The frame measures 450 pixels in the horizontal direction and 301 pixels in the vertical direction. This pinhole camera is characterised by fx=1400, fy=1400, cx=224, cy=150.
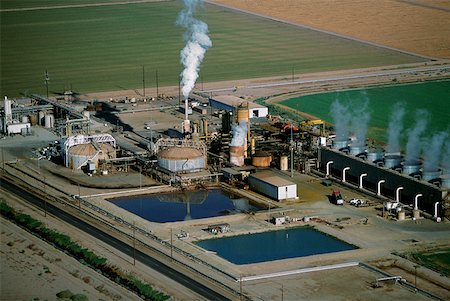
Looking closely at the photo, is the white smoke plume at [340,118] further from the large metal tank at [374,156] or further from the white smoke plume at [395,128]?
the large metal tank at [374,156]

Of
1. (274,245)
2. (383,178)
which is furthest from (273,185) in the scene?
(274,245)

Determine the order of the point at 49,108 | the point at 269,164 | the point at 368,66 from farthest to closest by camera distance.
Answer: the point at 368,66 → the point at 49,108 → the point at 269,164

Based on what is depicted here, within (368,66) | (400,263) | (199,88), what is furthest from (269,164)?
(368,66)

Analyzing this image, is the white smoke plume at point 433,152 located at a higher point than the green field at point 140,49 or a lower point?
higher

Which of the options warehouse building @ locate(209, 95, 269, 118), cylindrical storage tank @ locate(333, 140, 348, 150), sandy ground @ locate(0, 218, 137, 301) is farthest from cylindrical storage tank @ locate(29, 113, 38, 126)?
sandy ground @ locate(0, 218, 137, 301)

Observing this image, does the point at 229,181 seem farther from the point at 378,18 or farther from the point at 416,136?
the point at 378,18

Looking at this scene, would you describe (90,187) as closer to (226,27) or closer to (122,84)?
(122,84)

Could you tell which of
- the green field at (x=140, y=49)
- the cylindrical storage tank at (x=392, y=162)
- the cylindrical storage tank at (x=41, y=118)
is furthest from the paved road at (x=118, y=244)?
the green field at (x=140, y=49)

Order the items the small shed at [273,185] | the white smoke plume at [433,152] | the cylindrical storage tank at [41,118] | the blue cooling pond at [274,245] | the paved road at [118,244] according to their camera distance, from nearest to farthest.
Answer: the paved road at [118,244], the blue cooling pond at [274,245], the white smoke plume at [433,152], the small shed at [273,185], the cylindrical storage tank at [41,118]
